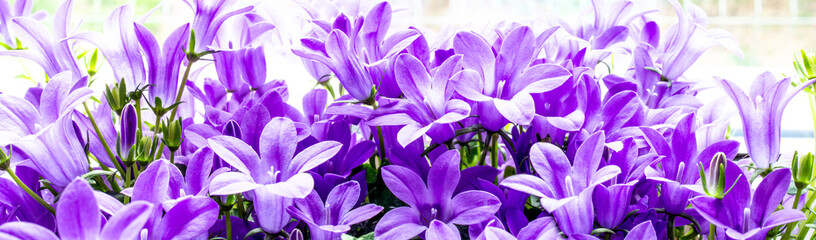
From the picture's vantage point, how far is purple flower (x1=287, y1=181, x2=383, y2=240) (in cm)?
31

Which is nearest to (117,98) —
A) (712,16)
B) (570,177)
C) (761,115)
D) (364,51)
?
(364,51)

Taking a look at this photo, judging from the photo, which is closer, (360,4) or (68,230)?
(68,230)

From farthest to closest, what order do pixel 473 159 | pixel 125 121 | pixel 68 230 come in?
1. pixel 473 159
2. pixel 125 121
3. pixel 68 230

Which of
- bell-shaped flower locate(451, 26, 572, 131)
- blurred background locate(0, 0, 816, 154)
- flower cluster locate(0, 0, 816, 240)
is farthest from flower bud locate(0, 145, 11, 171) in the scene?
blurred background locate(0, 0, 816, 154)

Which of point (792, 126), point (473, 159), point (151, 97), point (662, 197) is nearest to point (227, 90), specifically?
point (151, 97)

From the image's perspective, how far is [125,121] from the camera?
0.34 m

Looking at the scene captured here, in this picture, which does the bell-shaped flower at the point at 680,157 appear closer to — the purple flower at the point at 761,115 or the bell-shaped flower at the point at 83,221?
the purple flower at the point at 761,115

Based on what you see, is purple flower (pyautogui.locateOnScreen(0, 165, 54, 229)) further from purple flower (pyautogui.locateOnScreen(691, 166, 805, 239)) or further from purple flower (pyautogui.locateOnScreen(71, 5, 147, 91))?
purple flower (pyautogui.locateOnScreen(691, 166, 805, 239))

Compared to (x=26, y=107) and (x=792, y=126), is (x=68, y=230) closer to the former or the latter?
(x=26, y=107)

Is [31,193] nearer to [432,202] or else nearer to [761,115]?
[432,202]

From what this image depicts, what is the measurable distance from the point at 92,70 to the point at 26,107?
0.12 m

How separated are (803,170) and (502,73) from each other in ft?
0.52

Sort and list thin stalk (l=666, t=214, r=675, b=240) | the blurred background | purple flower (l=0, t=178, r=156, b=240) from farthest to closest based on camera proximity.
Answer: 1. the blurred background
2. thin stalk (l=666, t=214, r=675, b=240)
3. purple flower (l=0, t=178, r=156, b=240)

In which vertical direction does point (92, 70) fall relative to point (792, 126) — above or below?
above
